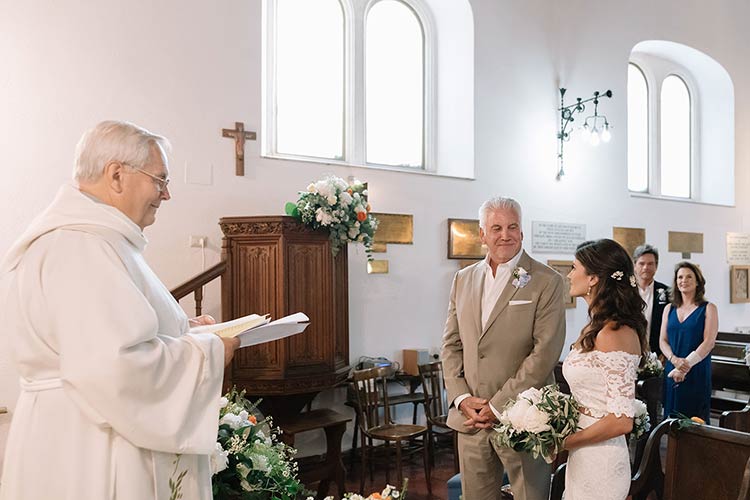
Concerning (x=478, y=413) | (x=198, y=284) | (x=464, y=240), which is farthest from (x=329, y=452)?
→ (x=464, y=240)

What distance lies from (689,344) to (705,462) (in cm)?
278

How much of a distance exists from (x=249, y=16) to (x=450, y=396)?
3893mm

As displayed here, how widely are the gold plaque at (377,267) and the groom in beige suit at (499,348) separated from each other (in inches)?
108

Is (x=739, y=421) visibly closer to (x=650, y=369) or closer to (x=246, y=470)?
(x=650, y=369)

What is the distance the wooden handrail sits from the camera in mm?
4301

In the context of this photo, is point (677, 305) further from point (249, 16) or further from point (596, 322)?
point (249, 16)

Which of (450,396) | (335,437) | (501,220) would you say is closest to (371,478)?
(335,437)

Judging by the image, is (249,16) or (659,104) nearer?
(249,16)

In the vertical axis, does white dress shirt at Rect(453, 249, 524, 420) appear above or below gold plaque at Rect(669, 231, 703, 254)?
below

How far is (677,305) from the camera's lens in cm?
519

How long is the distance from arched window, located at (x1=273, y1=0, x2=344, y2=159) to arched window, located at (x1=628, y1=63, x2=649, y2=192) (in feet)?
15.7

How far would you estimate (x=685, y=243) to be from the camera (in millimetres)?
8586

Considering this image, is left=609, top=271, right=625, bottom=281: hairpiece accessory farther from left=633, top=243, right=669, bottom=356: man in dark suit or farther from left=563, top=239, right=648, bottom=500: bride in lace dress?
left=633, top=243, right=669, bottom=356: man in dark suit

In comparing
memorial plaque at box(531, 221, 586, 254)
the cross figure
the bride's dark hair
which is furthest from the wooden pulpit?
memorial plaque at box(531, 221, 586, 254)
